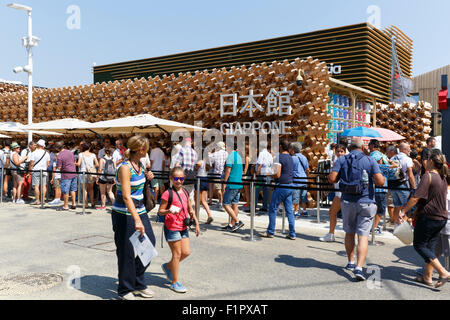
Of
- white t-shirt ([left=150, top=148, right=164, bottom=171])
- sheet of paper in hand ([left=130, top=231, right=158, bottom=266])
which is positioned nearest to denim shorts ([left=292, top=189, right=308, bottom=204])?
white t-shirt ([left=150, top=148, right=164, bottom=171])

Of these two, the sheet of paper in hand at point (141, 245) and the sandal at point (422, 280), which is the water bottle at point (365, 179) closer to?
the sandal at point (422, 280)

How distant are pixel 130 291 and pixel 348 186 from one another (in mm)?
3016

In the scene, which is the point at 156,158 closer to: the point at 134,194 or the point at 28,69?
the point at 28,69

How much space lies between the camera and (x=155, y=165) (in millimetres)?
12039

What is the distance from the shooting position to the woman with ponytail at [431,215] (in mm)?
4492

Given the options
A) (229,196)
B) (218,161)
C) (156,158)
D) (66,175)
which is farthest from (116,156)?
(229,196)

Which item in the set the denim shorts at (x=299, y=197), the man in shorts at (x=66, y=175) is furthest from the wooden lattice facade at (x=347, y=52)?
the man in shorts at (x=66, y=175)

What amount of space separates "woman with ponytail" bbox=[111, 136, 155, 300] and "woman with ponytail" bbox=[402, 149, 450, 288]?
3255 mm

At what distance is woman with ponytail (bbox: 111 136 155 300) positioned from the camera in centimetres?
384

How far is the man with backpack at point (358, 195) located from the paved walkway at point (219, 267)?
0.46m

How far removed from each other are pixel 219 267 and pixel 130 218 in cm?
181

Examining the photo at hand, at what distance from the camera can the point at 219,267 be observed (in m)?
5.20

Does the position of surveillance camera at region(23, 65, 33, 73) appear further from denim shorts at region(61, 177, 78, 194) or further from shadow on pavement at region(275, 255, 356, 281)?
shadow on pavement at region(275, 255, 356, 281)

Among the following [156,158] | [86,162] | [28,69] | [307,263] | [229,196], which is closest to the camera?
[307,263]
